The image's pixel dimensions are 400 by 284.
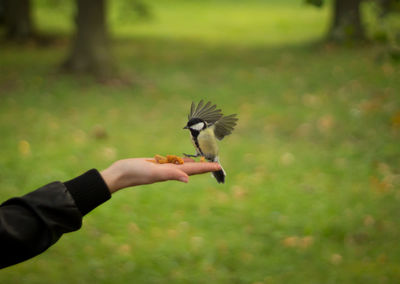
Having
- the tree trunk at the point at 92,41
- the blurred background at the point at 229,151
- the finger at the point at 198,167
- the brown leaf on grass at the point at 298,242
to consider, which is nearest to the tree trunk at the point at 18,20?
the blurred background at the point at 229,151

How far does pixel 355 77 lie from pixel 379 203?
18.9 ft

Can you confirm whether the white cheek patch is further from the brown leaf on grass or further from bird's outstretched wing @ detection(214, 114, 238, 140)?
the brown leaf on grass

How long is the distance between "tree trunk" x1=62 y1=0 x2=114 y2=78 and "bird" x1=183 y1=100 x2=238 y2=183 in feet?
29.1

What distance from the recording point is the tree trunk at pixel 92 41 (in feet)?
34.7

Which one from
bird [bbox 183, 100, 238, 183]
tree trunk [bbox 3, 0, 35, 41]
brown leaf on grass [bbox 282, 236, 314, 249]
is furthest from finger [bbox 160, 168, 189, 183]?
tree trunk [bbox 3, 0, 35, 41]

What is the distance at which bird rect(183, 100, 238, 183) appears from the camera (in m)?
1.90

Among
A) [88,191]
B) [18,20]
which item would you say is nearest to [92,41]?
A: [18,20]

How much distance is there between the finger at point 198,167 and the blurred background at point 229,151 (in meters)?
1.72

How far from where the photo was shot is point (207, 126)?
1.94 m

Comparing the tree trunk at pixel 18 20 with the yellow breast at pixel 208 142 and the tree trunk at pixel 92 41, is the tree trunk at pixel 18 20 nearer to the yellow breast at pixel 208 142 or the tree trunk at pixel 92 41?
the tree trunk at pixel 92 41

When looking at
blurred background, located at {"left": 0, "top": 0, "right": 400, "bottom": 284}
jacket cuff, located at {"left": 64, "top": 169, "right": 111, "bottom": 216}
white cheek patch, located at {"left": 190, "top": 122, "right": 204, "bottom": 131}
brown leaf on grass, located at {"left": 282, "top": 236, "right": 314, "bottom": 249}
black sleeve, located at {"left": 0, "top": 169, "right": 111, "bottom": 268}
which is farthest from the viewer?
brown leaf on grass, located at {"left": 282, "top": 236, "right": 314, "bottom": 249}

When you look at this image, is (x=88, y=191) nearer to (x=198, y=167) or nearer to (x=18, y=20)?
(x=198, y=167)

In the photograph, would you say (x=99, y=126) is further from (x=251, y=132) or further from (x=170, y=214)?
(x=170, y=214)

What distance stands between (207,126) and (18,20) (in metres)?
15.8
